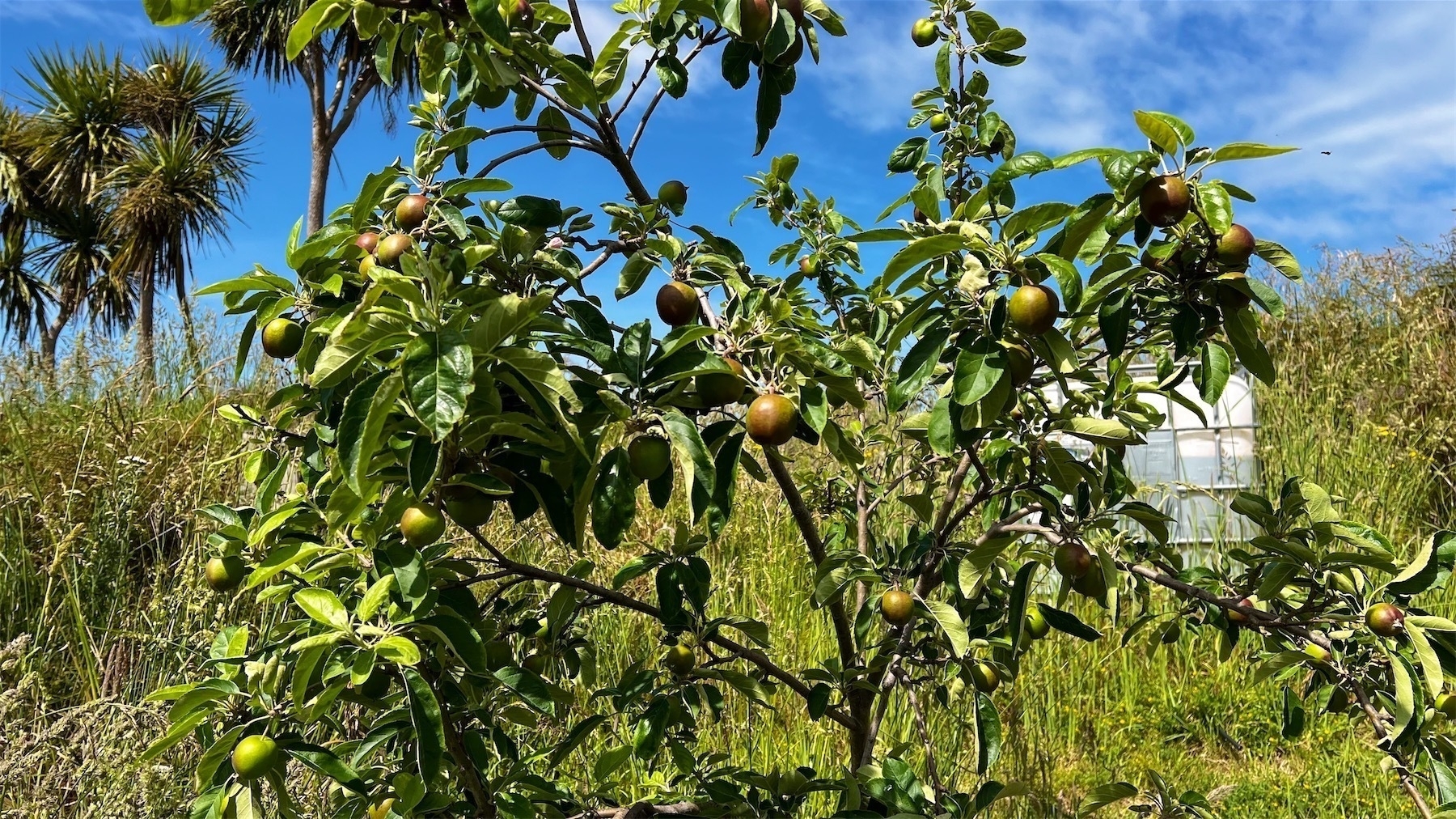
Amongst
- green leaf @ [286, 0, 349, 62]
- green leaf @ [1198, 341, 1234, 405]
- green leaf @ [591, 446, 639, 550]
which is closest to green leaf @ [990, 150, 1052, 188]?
green leaf @ [1198, 341, 1234, 405]

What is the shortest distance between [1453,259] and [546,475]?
750 cm

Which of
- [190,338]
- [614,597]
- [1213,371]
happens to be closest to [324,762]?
[614,597]

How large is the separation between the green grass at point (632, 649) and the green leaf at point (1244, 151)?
3.97ft

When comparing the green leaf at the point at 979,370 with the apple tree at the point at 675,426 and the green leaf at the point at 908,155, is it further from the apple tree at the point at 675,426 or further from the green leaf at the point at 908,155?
the green leaf at the point at 908,155

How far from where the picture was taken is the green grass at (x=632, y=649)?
6.81 ft

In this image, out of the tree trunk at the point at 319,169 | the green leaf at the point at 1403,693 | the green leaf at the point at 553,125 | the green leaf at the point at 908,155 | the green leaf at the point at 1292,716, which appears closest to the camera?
the green leaf at the point at 1403,693

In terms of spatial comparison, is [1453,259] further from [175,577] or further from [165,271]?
[165,271]

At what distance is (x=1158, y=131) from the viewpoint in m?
0.89

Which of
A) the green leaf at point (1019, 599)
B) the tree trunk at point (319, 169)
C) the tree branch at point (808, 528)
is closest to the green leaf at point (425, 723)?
the tree branch at point (808, 528)

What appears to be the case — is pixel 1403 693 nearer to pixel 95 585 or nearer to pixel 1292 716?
pixel 1292 716

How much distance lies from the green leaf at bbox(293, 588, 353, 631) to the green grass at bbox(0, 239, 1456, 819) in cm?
93

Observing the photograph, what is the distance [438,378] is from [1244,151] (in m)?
0.78

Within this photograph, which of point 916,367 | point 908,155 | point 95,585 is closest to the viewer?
point 916,367

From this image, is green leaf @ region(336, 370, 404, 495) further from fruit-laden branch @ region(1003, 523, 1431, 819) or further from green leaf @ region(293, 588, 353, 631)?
fruit-laden branch @ region(1003, 523, 1431, 819)
